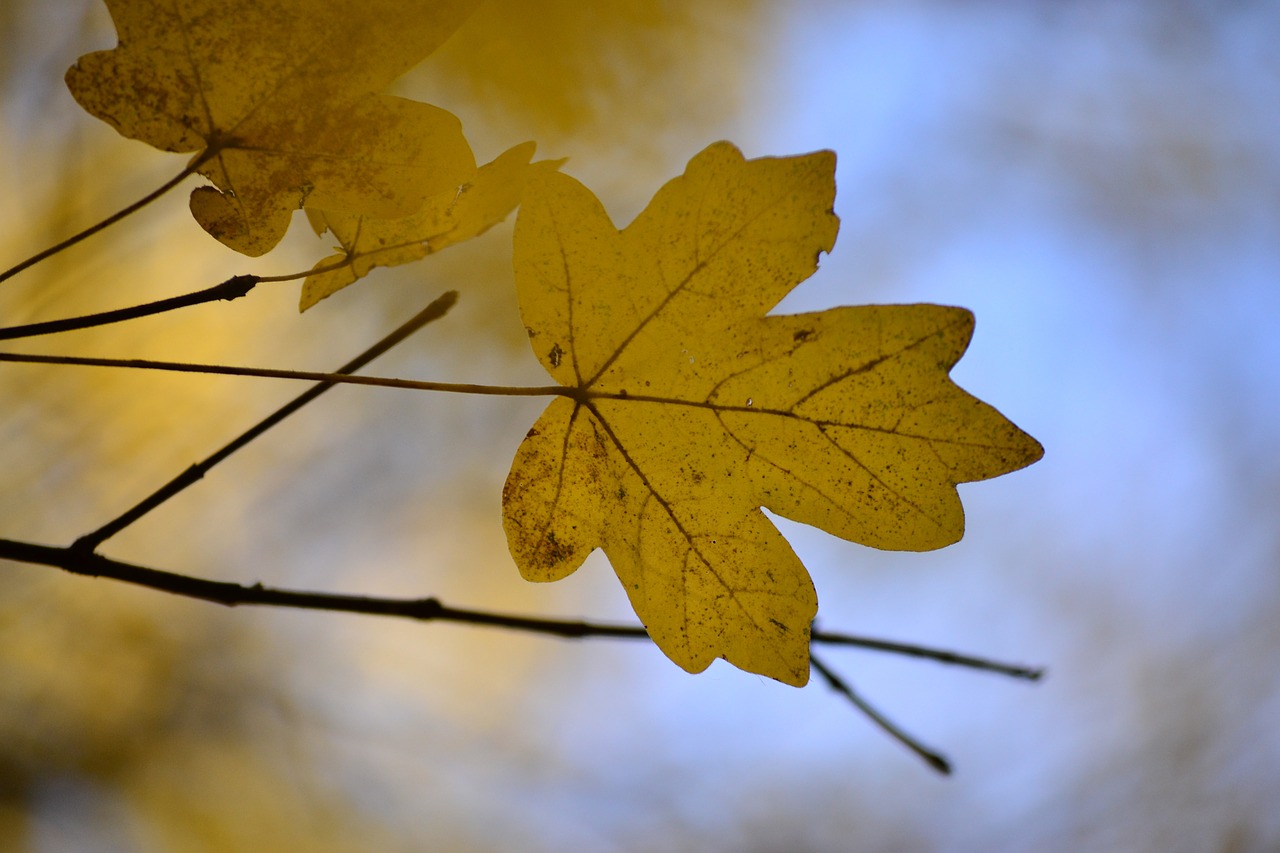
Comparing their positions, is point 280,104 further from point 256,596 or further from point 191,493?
point 191,493

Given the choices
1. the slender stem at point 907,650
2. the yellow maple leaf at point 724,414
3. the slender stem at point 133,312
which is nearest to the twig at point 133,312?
the slender stem at point 133,312

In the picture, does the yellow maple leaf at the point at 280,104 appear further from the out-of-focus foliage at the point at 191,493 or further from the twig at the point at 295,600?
the out-of-focus foliage at the point at 191,493

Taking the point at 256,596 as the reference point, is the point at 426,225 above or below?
above

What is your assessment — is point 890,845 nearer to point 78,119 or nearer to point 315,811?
point 315,811

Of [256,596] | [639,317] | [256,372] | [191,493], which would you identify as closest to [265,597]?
[256,596]

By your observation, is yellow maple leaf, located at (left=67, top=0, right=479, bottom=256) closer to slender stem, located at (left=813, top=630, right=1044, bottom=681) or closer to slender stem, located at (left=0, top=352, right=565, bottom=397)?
slender stem, located at (left=0, top=352, right=565, bottom=397)
